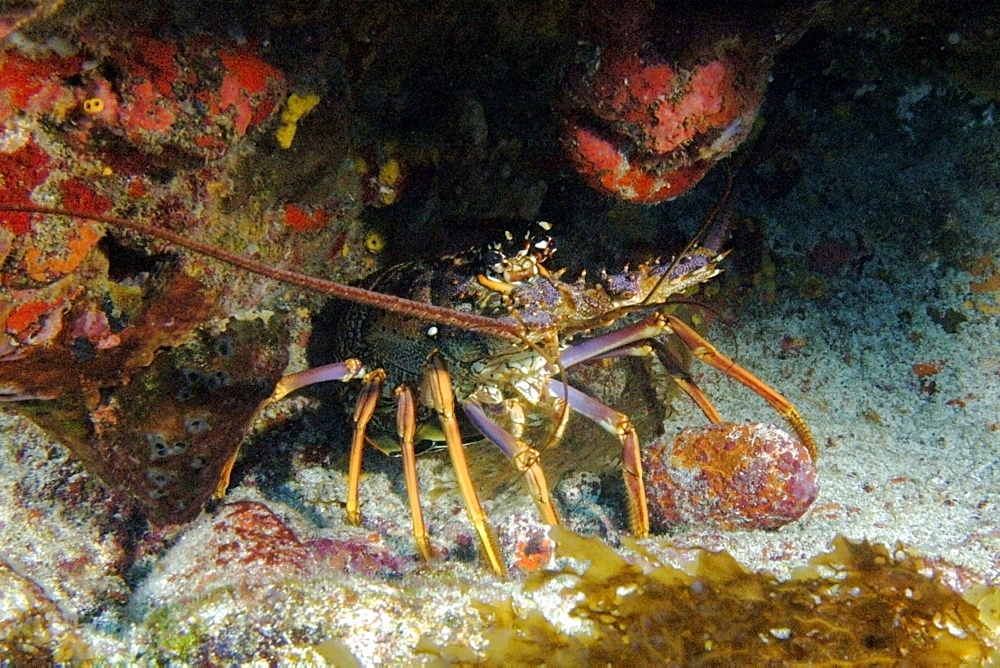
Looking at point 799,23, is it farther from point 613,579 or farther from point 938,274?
point 938,274

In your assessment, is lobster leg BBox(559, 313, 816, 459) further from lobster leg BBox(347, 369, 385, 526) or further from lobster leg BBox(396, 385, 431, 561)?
lobster leg BBox(347, 369, 385, 526)

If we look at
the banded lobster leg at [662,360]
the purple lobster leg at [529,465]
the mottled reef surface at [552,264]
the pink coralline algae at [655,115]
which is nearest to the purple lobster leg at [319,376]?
the mottled reef surface at [552,264]

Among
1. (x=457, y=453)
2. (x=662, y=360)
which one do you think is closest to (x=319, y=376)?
(x=457, y=453)

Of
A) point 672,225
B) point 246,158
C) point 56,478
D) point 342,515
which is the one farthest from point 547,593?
point 672,225

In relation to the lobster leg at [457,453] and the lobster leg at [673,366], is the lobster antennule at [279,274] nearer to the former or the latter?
the lobster leg at [457,453]

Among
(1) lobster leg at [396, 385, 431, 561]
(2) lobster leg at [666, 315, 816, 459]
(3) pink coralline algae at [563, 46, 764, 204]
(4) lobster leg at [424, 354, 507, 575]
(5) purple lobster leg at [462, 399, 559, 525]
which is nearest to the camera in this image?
(3) pink coralline algae at [563, 46, 764, 204]

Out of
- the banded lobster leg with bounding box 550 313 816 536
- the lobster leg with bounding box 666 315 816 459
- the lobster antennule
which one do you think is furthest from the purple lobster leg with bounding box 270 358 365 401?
the lobster leg with bounding box 666 315 816 459

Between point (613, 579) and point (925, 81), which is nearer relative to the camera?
point (613, 579)
